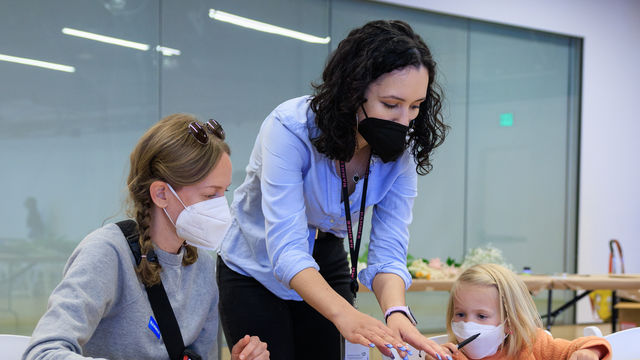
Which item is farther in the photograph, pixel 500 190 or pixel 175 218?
pixel 500 190

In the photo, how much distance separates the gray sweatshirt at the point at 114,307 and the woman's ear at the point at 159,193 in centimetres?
12

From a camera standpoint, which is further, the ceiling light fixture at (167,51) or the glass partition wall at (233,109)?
the ceiling light fixture at (167,51)

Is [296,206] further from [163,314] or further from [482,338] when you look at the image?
[482,338]

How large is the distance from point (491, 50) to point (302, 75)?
86.9 inches

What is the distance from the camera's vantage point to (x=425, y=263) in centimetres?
461

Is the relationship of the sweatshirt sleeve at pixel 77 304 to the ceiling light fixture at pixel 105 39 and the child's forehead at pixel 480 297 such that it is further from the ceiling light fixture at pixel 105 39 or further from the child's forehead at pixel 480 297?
the ceiling light fixture at pixel 105 39

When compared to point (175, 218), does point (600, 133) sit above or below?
above

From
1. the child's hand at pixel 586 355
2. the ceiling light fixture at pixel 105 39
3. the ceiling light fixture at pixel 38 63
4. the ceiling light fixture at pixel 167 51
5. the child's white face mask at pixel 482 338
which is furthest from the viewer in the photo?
the ceiling light fixture at pixel 167 51

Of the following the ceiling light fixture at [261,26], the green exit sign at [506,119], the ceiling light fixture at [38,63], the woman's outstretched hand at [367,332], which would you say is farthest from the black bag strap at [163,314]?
the green exit sign at [506,119]

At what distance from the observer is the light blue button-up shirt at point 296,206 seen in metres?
1.51

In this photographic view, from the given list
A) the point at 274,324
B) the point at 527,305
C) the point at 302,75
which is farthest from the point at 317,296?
the point at 302,75

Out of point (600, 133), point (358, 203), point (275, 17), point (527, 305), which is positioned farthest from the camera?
point (600, 133)

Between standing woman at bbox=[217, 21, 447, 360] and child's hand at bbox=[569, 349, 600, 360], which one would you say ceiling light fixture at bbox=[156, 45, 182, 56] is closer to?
standing woman at bbox=[217, 21, 447, 360]

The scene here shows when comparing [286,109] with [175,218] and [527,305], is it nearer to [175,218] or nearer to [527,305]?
[175,218]
